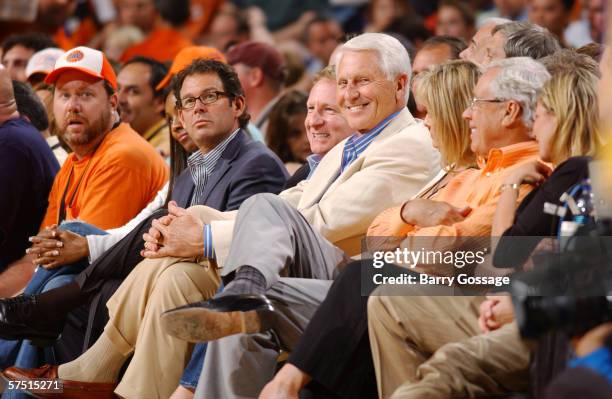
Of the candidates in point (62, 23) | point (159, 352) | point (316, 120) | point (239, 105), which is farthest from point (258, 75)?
point (159, 352)

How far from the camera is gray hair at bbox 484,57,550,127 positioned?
3934mm

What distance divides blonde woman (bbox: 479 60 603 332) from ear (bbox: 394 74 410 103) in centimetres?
101

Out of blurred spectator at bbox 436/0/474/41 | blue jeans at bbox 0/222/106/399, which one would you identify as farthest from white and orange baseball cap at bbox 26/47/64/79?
blurred spectator at bbox 436/0/474/41

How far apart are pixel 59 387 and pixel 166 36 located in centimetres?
528

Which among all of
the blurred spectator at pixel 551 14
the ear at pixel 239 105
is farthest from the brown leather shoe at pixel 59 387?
the blurred spectator at pixel 551 14

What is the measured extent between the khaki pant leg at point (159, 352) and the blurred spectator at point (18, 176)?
1595 millimetres

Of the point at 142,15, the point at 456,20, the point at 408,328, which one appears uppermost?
the point at 142,15

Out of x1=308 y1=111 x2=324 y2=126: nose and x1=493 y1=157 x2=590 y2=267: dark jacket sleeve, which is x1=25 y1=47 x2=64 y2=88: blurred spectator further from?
x1=493 y1=157 x2=590 y2=267: dark jacket sleeve

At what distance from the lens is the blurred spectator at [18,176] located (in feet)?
18.6

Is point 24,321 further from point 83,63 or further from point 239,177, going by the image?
point 83,63

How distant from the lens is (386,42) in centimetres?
474

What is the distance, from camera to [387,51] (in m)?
4.73

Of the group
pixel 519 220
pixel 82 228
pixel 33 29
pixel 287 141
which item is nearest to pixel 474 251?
pixel 519 220

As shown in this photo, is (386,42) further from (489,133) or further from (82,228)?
(82,228)
